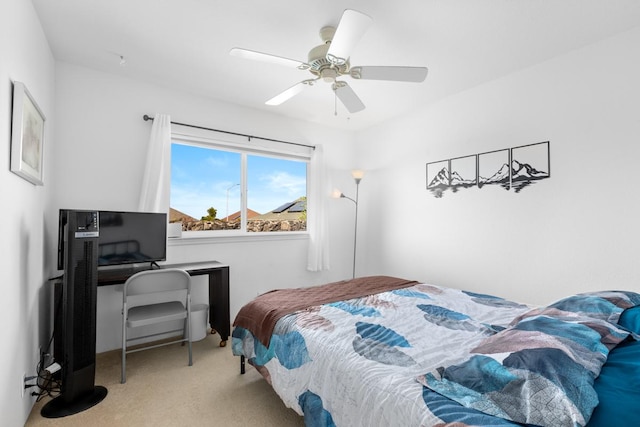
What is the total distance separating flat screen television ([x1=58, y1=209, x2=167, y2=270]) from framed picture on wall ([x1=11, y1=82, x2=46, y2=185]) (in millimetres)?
614

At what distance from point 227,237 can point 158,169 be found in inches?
38.8

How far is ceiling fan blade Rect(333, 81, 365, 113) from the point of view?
2.26m

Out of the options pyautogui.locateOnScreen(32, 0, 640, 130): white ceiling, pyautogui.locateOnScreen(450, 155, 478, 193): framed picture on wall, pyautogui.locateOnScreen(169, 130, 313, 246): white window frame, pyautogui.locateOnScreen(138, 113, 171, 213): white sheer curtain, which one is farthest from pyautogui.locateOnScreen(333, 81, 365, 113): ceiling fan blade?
pyautogui.locateOnScreen(138, 113, 171, 213): white sheer curtain

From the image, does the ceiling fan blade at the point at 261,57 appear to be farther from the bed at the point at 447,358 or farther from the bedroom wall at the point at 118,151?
the bed at the point at 447,358

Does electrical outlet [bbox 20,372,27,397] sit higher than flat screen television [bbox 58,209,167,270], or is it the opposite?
flat screen television [bbox 58,209,167,270]

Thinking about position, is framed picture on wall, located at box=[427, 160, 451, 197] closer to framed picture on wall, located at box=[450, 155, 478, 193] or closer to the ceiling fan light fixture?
framed picture on wall, located at box=[450, 155, 478, 193]

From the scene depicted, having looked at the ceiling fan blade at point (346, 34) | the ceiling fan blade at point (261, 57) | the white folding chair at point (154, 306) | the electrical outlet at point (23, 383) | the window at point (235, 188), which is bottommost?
the electrical outlet at point (23, 383)

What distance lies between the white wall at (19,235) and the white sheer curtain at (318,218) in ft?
8.46

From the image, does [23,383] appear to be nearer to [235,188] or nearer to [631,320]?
[235,188]

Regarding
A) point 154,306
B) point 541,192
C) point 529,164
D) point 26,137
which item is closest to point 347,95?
point 529,164

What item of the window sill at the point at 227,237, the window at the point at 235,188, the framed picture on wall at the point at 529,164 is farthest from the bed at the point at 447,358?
the window at the point at 235,188

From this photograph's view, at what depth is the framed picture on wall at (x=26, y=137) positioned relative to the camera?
154 centimetres

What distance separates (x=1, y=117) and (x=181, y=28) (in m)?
1.24

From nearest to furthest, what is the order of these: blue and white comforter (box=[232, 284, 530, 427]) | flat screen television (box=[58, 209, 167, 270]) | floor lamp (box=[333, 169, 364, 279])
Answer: blue and white comforter (box=[232, 284, 530, 427])
flat screen television (box=[58, 209, 167, 270])
floor lamp (box=[333, 169, 364, 279])
